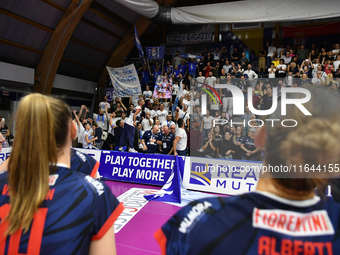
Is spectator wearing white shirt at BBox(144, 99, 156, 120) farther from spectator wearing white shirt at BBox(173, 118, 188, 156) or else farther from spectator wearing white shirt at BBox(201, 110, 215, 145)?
spectator wearing white shirt at BBox(173, 118, 188, 156)

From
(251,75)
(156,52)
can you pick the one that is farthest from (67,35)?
(251,75)

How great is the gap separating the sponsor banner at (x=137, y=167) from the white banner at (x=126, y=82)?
27.5 feet

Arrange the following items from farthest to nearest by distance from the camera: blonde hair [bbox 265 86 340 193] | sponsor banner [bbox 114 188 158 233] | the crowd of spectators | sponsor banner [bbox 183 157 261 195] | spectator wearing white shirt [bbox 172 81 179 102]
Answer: spectator wearing white shirt [bbox 172 81 179 102] < the crowd of spectators < sponsor banner [bbox 183 157 261 195] < sponsor banner [bbox 114 188 158 233] < blonde hair [bbox 265 86 340 193]

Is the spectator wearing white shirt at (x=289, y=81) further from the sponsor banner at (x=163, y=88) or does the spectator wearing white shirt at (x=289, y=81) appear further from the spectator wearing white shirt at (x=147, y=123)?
the spectator wearing white shirt at (x=147, y=123)

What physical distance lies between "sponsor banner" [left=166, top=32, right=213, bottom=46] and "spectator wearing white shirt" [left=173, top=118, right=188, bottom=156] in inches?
506

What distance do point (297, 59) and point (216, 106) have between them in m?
7.03

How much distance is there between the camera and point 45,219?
3.72 ft

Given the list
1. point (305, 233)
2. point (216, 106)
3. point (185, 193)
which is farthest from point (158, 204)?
point (216, 106)

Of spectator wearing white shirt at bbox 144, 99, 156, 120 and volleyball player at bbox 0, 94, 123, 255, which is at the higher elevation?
spectator wearing white shirt at bbox 144, 99, 156, 120

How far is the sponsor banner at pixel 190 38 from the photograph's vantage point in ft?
63.9

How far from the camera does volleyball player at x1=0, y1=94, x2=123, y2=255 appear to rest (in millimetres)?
1124

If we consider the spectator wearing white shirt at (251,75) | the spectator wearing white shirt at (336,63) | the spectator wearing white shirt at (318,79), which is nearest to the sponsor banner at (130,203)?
the spectator wearing white shirt at (251,75)

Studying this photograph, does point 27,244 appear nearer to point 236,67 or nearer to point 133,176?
point 133,176

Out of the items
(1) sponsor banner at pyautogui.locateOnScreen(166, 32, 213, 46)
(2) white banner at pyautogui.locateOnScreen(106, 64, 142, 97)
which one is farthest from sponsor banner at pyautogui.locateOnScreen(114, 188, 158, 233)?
(1) sponsor banner at pyautogui.locateOnScreen(166, 32, 213, 46)
